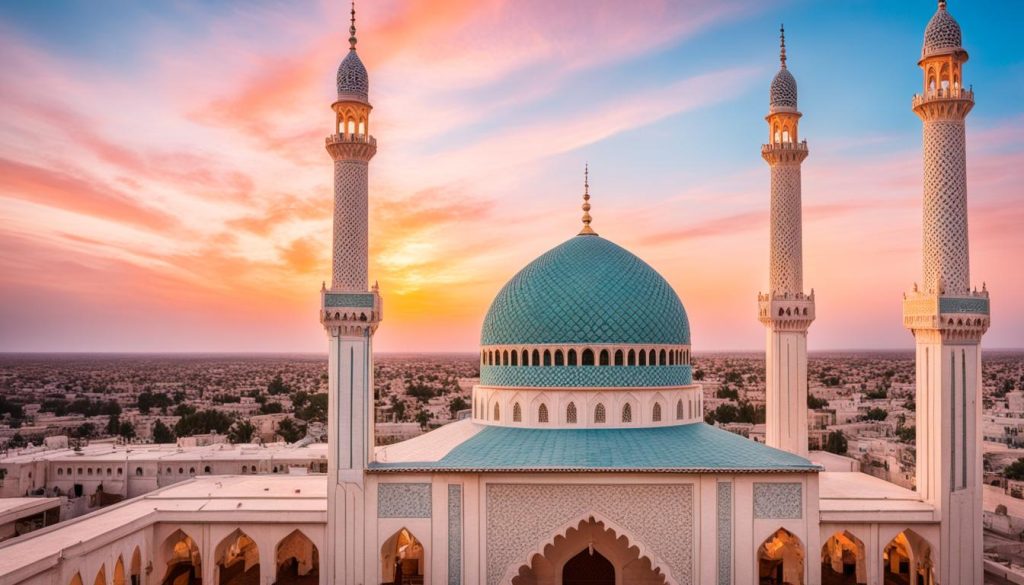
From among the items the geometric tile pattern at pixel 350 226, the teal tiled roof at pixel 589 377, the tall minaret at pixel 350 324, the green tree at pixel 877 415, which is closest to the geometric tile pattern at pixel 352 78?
the tall minaret at pixel 350 324

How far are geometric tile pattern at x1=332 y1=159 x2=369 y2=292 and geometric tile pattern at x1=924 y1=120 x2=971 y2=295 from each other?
10081mm

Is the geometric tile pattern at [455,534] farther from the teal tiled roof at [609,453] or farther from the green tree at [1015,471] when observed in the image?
the green tree at [1015,471]

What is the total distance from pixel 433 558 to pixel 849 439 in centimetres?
2734

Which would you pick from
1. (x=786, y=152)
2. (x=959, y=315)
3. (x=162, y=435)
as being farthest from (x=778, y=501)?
(x=162, y=435)

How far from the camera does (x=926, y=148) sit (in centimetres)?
1492

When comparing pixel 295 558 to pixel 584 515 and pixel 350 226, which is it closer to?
pixel 584 515

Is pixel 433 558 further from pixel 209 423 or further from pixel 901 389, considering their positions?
pixel 901 389

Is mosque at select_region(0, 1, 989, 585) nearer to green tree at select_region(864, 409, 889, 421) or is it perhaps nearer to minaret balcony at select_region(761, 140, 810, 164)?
minaret balcony at select_region(761, 140, 810, 164)

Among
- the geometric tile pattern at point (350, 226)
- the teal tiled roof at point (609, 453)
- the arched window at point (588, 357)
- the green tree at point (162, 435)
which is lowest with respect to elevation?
the green tree at point (162, 435)

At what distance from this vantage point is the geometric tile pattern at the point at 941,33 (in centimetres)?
1463

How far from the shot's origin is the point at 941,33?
14680 millimetres

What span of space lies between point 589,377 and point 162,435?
32.2 m

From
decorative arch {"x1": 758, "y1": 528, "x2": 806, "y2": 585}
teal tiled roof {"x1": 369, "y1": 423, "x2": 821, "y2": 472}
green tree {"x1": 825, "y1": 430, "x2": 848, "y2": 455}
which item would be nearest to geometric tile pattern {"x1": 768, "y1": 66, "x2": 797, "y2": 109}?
teal tiled roof {"x1": 369, "y1": 423, "x2": 821, "y2": 472}

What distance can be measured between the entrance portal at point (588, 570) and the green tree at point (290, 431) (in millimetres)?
23945
